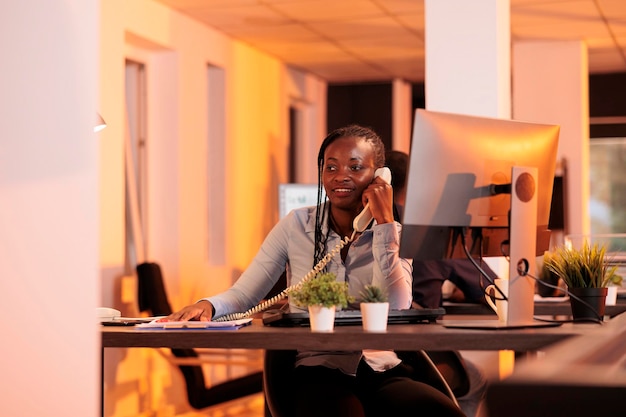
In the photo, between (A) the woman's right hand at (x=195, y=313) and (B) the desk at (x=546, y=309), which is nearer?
(A) the woman's right hand at (x=195, y=313)

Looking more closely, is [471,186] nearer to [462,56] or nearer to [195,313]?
[195,313]

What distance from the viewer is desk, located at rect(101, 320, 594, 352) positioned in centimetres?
242

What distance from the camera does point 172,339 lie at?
2639 millimetres

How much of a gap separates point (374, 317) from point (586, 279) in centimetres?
82

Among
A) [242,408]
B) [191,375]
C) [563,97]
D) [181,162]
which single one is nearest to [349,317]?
[191,375]

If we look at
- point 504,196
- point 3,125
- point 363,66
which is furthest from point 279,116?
point 3,125

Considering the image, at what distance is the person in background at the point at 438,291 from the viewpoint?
13.7 ft

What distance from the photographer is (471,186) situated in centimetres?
275

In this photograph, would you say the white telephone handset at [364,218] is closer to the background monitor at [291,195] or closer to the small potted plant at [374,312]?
the small potted plant at [374,312]

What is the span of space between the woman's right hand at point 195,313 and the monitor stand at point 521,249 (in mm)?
729

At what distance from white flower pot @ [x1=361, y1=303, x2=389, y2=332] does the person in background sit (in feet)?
→ 5.22

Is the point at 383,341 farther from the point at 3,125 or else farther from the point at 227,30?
the point at 227,30

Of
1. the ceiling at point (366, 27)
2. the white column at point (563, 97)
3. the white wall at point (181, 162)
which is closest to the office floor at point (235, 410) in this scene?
the white wall at point (181, 162)

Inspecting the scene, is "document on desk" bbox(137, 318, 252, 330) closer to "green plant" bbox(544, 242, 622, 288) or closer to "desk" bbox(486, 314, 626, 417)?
"green plant" bbox(544, 242, 622, 288)
